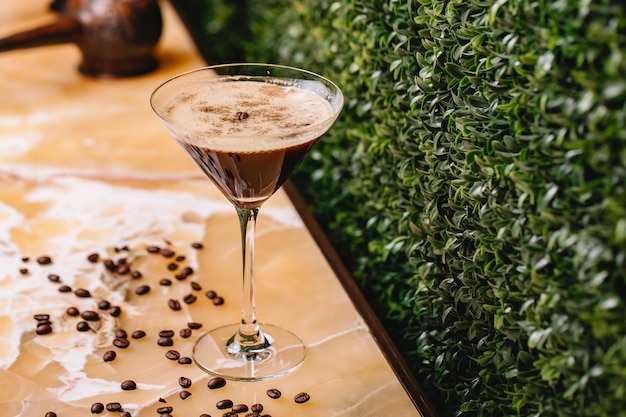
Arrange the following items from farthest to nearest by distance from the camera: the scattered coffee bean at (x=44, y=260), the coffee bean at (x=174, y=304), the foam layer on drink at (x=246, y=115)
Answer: the scattered coffee bean at (x=44, y=260)
the coffee bean at (x=174, y=304)
the foam layer on drink at (x=246, y=115)

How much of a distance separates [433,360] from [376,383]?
0.18 metres

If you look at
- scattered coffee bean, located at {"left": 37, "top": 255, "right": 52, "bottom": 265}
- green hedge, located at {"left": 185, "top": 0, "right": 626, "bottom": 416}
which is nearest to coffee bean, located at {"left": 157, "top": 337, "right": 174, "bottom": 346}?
scattered coffee bean, located at {"left": 37, "top": 255, "right": 52, "bottom": 265}

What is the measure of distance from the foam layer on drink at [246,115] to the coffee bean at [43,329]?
1.97 ft

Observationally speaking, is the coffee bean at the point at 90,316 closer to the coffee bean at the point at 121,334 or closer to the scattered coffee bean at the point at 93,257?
the coffee bean at the point at 121,334

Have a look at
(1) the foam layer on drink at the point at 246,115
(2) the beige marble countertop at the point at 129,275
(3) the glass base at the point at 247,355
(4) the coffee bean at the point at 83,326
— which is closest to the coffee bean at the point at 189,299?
(2) the beige marble countertop at the point at 129,275

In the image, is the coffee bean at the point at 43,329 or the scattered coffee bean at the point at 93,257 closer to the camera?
the coffee bean at the point at 43,329

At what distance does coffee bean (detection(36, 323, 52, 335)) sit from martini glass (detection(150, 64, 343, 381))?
35 centimetres

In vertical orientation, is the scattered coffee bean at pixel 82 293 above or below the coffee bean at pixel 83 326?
below

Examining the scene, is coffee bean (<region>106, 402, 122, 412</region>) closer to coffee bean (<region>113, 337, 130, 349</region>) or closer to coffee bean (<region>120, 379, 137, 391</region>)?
coffee bean (<region>120, 379, 137, 391</region>)

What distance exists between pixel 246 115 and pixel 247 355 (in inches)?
21.1

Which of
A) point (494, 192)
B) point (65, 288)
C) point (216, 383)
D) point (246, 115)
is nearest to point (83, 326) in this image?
point (65, 288)

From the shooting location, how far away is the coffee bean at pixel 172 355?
5.66 feet

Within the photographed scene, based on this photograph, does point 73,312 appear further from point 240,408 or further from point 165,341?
point 240,408

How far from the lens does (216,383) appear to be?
5.38 ft
